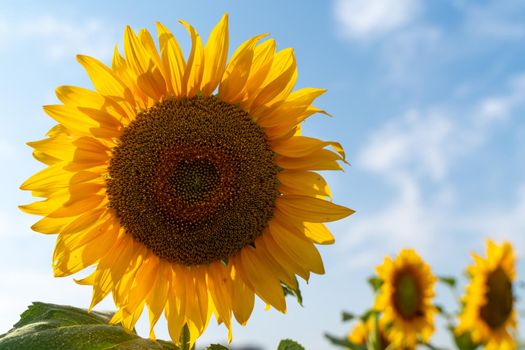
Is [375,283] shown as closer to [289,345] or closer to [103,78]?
[289,345]

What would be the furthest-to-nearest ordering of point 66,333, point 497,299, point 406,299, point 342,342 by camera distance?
point 497,299
point 406,299
point 342,342
point 66,333

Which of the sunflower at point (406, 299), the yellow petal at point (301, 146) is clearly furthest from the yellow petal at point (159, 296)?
the sunflower at point (406, 299)

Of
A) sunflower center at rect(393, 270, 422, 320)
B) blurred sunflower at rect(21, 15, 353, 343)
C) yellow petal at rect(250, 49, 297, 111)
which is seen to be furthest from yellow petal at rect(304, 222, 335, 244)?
sunflower center at rect(393, 270, 422, 320)

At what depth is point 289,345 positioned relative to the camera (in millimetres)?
4051

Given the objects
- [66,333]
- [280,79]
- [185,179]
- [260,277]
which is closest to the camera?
[66,333]

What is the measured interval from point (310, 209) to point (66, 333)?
1573mm

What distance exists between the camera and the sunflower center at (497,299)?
9742 mm

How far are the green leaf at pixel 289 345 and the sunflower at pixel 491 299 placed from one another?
6.46 meters

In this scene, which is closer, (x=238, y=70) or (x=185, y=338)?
(x=238, y=70)

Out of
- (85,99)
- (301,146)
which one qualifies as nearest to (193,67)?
(85,99)

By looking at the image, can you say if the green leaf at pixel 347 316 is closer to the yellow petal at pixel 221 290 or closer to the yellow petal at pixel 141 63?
the yellow petal at pixel 221 290

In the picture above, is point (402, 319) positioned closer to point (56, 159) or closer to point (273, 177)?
point (273, 177)

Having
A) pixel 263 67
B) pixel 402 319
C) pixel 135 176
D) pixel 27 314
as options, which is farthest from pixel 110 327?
pixel 402 319

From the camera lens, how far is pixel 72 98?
3.74 meters
